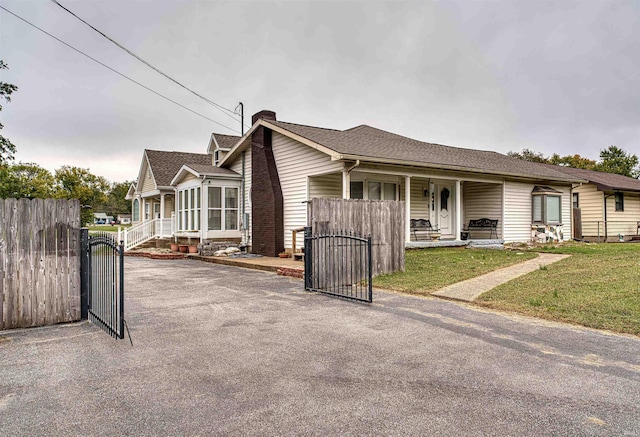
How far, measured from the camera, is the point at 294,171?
615 inches

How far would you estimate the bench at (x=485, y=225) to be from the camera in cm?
1834

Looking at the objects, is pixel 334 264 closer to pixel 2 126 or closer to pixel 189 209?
pixel 189 209

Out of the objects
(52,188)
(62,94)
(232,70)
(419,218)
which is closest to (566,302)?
(419,218)

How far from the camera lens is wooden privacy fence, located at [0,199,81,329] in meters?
5.56

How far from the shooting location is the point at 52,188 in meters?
38.2

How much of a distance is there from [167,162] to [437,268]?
21.1m

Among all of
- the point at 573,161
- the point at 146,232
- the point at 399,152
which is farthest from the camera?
the point at 573,161

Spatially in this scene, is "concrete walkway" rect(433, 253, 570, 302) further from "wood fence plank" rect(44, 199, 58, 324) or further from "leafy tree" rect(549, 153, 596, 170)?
"leafy tree" rect(549, 153, 596, 170)

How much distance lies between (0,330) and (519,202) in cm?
1921

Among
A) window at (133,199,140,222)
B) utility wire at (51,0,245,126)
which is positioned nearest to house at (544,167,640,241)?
utility wire at (51,0,245,126)

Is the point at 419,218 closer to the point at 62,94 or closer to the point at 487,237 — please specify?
the point at 487,237

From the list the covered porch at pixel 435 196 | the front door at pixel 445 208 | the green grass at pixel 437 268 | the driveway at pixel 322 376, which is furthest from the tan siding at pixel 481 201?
the driveway at pixel 322 376

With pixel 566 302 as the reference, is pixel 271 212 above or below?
above

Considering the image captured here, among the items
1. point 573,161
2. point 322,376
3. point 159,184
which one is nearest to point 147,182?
point 159,184
